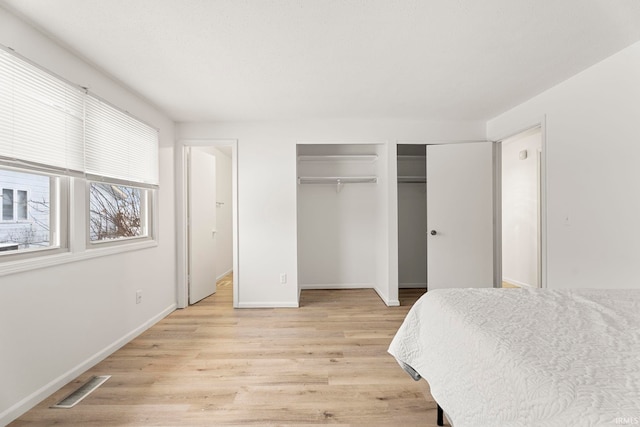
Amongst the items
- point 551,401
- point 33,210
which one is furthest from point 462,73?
point 33,210

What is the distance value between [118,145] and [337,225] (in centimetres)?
289

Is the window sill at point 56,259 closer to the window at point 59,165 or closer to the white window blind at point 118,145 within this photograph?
the window at point 59,165

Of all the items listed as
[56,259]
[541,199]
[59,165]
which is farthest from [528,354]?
[59,165]

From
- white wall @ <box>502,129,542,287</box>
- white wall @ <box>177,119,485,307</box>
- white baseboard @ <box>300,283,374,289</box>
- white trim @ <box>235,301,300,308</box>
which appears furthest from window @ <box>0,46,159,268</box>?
white wall @ <box>502,129,542,287</box>

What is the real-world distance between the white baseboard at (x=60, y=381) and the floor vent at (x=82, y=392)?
0.39ft

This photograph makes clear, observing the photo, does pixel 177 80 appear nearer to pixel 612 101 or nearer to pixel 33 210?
pixel 33 210

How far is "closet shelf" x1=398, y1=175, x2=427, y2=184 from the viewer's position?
13.7 feet

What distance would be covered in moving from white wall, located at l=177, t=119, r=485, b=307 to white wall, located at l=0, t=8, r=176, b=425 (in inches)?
38.9

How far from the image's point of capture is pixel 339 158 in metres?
4.29

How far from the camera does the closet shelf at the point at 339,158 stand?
415 cm

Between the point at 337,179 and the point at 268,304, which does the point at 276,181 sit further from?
the point at 268,304

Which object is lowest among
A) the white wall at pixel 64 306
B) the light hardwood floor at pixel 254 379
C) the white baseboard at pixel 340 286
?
the light hardwood floor at pixel 254 379

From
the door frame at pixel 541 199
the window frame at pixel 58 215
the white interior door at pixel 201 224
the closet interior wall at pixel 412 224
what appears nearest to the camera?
the window frame at pixel 58 215

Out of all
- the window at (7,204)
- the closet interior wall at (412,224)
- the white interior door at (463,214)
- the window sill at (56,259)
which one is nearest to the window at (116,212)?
the window sill at (56,259)
